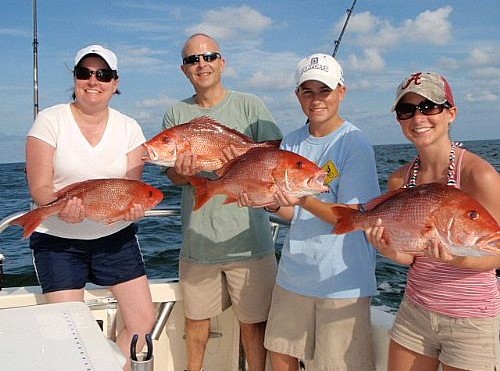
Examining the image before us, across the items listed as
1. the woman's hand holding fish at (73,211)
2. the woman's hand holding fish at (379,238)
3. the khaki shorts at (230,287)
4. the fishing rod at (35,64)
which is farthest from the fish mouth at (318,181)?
the fishing rod at (35,64)

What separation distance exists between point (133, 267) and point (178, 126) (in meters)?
0.95

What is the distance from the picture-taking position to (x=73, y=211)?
3.15 metres

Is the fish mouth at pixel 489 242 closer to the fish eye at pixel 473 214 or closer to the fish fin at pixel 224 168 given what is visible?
the fish eye at pixel 473 214

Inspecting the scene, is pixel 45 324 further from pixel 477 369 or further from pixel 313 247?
pixel 477 369

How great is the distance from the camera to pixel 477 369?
2398 mm

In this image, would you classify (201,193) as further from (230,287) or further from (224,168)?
(230,287)

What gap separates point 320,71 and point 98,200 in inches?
57.1

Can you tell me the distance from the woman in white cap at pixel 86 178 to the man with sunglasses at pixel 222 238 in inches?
16.4

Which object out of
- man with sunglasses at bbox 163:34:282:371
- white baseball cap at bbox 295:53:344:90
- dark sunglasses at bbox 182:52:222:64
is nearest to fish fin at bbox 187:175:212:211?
man with sunglasses at bbox 163:34:282:371

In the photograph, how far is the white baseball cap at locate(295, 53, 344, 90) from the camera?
9.96 ft

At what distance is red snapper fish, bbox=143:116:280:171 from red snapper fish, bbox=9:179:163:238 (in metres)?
0.29

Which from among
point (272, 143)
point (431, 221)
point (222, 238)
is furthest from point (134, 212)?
point (431, 221)

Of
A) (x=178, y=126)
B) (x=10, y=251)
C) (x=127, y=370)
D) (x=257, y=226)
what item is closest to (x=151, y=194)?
(x=178, y=126)

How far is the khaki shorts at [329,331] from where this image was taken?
119 inches
